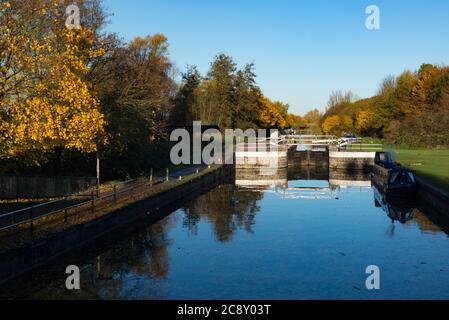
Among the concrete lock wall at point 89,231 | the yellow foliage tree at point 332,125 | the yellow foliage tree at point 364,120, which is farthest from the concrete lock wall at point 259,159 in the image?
the yellow foliage tree at point 332,125

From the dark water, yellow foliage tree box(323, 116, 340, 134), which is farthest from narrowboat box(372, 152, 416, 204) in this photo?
yellow foliage tree box(323, 116, 340, 134)

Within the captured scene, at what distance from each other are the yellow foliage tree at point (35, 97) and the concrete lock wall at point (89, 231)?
3.73 metres

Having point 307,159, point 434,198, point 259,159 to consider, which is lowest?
point 434,198

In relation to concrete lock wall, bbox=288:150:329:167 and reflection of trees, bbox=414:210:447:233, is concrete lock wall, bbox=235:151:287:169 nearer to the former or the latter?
concrete lock wall, bbox=288:150:329:167

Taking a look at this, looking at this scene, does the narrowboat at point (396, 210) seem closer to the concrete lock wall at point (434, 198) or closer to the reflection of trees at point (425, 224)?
the reflection of trees at point (425, 224)

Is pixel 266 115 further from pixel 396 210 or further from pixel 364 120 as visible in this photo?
pixel 396 210

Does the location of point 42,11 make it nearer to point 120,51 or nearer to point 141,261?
point 141,261

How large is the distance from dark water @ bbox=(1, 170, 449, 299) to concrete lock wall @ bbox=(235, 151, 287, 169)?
26802 millimetres

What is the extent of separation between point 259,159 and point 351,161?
32.9 feet

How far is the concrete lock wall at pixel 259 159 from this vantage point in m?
56.2

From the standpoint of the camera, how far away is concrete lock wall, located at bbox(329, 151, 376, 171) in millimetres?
54594

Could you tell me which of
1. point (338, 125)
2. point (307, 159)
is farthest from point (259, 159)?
point (338, 125)

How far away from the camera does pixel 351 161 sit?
55188 mm
